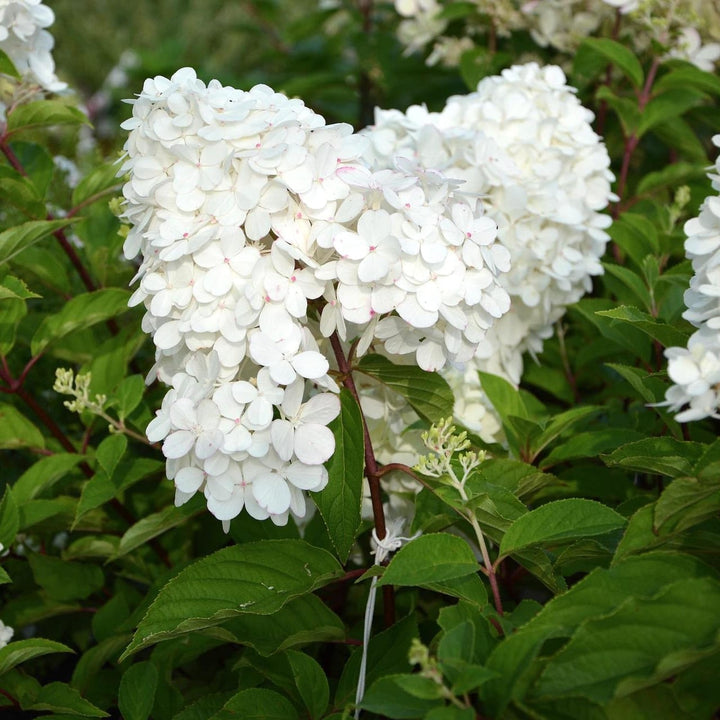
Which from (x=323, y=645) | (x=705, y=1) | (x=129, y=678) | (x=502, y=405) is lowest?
(x=323, y=645)

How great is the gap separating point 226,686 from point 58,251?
903mm

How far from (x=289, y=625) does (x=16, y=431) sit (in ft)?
1.87

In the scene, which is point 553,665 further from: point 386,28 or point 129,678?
point 386,28

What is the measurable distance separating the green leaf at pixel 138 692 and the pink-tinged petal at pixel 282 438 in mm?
378

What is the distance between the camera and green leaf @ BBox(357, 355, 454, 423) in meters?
1.16

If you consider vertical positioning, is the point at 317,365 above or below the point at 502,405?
above

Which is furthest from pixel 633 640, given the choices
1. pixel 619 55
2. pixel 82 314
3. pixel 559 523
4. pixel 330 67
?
pixel 330 67

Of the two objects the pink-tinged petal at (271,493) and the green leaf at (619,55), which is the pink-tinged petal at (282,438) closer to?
the pink-tinged petal at (271,493)

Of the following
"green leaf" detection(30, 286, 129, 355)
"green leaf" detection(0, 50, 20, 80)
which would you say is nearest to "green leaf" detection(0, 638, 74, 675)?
"green leaf" detection(30, 286, 129, 355)

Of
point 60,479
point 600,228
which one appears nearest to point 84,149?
point 60,479

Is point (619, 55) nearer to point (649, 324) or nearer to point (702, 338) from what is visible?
point (649, 324)

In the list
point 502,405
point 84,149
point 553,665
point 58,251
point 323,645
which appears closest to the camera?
point 553,665

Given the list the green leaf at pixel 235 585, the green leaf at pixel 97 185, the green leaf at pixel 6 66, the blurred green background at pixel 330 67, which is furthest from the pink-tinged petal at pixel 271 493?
the blurred green background at pixel 330 67

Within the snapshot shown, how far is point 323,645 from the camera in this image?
1.47 meters
